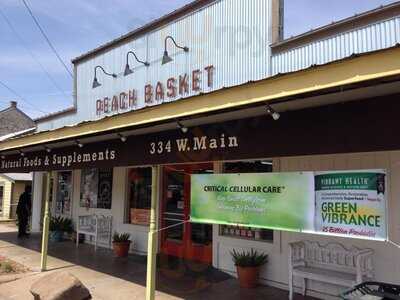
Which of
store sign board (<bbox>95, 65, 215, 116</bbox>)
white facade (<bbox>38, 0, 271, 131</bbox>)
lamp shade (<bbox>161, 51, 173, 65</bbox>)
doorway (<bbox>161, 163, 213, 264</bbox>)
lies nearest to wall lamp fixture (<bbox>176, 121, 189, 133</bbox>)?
doorway (<bbox>161, 163, 213, 264</bbox>)

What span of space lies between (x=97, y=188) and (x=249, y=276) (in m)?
7.09

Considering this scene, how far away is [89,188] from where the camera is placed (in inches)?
578

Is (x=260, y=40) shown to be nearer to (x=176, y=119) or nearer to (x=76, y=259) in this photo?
(x=176, y=119)

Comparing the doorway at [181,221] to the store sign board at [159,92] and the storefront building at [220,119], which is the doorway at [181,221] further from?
the store sign board at [159,92]

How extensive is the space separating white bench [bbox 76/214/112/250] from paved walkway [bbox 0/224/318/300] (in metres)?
0.52

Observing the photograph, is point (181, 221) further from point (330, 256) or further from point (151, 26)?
point (151, 26)

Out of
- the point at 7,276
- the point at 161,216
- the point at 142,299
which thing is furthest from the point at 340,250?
the point at 7,276

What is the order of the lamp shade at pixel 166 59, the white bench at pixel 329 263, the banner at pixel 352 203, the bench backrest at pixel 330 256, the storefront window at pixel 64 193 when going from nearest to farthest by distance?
the banner at pixel 352 203 → the white bench at pixel 329 263 → the bench backrest at pixel 330 256 → the lamp shade at pixel 166 59 → the storefront window at pixel 64 193

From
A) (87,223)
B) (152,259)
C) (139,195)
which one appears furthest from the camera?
(87,223)

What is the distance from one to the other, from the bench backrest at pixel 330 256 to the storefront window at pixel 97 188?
23.2 ft

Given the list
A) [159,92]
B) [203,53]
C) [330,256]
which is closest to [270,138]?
[330,256]

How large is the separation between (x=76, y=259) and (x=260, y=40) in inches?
259

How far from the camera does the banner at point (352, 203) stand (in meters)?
5.11

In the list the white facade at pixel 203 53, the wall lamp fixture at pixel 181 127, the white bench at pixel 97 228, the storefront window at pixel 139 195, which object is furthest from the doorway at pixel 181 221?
the wall lamp fixture at pixel 181 127
